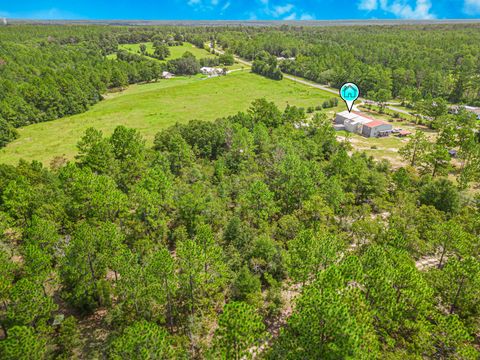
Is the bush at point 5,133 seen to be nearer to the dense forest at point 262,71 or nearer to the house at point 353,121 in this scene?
the dense forest at point 262,71

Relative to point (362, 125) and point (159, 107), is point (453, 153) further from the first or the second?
point (159, 107)

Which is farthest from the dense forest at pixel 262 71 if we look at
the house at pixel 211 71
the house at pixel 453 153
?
the house at pixel 453 153

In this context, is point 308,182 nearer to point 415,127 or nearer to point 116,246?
point 116,246

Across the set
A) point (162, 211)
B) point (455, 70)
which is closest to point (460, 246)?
point (162, 211)

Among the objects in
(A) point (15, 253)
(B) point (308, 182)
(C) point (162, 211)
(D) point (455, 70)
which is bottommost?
(A) point (15, 253)

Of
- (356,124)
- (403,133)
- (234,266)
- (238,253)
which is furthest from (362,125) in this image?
(234,266)

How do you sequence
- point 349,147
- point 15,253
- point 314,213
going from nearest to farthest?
1. point 15,253
2. point 314,213
3. point 349,147
